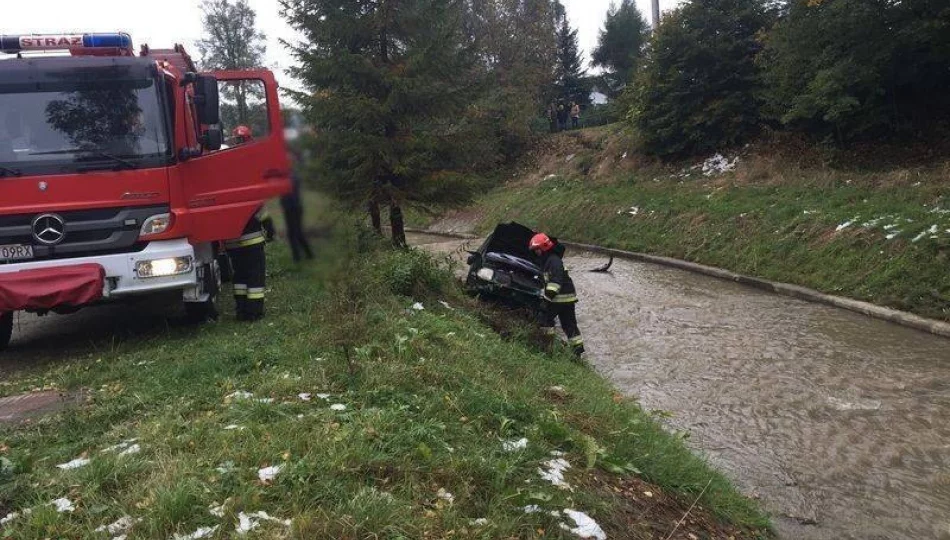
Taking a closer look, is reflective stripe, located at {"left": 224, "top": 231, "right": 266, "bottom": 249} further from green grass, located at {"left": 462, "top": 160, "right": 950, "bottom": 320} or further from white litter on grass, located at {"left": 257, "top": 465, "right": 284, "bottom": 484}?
green grass, located at {"left": 462, "top": 160, "right": 950, "bottom": 320}

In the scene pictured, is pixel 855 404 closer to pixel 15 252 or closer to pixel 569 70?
pixel 15 252

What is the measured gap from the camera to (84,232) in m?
6.46

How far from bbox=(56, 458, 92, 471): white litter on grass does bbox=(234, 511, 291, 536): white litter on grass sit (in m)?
1.19

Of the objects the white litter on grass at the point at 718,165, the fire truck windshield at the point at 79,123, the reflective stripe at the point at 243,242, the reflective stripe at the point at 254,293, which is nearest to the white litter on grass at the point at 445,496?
the reflective stripe at the point at 243,242

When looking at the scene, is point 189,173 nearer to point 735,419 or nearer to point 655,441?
point 655,441

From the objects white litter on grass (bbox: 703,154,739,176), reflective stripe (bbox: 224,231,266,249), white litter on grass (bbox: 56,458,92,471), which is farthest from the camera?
white litter on grass (bbox: 703,154,739,176)

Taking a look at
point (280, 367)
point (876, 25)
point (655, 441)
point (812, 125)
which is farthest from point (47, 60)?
point (812, 125)

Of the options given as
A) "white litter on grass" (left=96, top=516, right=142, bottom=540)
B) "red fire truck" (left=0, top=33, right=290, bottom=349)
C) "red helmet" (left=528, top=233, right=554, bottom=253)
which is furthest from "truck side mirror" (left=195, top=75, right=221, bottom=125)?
"red helmet" (left=528, top=233, right=554, bottom=253)

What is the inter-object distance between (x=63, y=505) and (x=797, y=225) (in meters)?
14.3

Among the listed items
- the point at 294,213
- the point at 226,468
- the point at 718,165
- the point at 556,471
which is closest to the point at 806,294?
the point at 718,165

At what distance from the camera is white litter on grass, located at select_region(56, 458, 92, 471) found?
144 inches

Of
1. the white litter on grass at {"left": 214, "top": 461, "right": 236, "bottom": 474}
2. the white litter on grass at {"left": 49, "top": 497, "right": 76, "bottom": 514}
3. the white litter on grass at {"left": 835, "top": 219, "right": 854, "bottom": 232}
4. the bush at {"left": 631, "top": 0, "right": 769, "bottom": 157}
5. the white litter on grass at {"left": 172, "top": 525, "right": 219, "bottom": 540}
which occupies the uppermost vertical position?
the bush at {"left": 631, "top": 0, "right": 769, "bottom": 157}

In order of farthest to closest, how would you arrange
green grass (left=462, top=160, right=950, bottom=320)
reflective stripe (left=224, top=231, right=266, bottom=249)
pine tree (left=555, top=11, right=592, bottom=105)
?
pine tree (left=555, top=11, right=592, bottom=105)
green grass (left=462, top=160, right=950, bottom=320)
reflective stripe (left=224, top=231, right=266, bottom=249)

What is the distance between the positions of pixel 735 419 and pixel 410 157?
29.3ft
